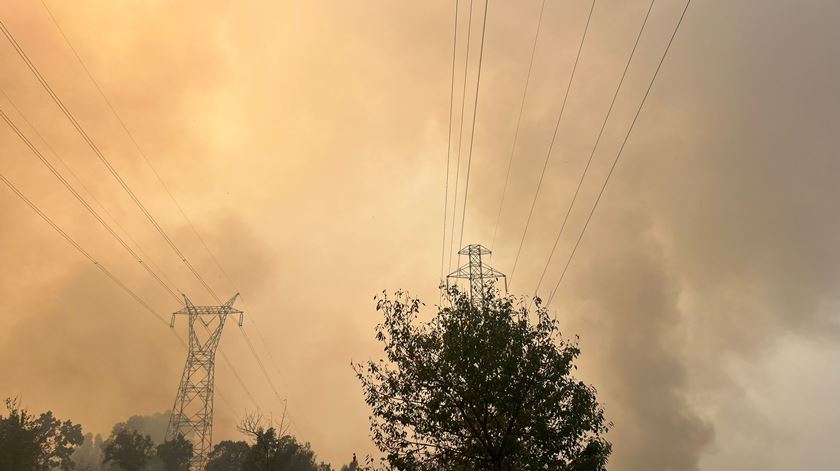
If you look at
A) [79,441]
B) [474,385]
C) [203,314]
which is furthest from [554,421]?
[79,441]

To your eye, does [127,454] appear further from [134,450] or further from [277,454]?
[277,454]

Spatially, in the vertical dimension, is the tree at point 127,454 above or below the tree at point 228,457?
below

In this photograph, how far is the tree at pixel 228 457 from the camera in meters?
125

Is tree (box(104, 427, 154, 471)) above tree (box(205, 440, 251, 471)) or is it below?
below

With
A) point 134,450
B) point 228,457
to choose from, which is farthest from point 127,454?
point 228,457

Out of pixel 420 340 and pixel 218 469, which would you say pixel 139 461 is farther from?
pixel 420 340

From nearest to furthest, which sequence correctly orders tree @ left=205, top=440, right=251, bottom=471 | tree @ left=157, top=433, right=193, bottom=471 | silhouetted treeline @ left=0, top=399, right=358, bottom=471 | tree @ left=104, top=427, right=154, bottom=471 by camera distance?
silhouetted treeline @ left=0, top=399, right=358, bottom=471 < tree @ left=104, top=427, right=154, bottom=471 < tree @ left=157, top=433, right=193, bottom=471 < tree @ left=205, top=440, right=251, bottom=471

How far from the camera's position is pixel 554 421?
2822cm

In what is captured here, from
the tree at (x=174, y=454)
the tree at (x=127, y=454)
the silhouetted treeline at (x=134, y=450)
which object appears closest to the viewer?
the silhouetted treeline at (x=134, y=450)

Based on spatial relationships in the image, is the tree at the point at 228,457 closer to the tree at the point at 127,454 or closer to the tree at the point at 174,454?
the tree at the point at 174,454

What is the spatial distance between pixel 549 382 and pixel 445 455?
706 cm

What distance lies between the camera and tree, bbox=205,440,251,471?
12506cm

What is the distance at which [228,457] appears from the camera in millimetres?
130125

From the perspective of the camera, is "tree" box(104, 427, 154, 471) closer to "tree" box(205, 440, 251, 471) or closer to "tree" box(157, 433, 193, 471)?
"tree" box(157, 433, 193, 471)
